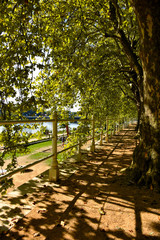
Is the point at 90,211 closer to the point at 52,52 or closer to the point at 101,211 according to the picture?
the point at 101,211

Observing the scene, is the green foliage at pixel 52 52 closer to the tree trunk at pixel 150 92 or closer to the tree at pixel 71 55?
the tree at pixel 71 55

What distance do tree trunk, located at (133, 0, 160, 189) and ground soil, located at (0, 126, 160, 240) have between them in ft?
1.34

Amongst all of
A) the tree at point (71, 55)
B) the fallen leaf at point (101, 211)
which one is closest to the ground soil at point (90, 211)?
the fallen leaf at point (101, 211)

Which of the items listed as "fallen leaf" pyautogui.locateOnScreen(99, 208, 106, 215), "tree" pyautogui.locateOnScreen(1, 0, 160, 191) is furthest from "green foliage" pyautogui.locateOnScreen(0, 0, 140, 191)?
"fallen leaf" pyautogui.locateOnScreen(99, 208, 106, 215)

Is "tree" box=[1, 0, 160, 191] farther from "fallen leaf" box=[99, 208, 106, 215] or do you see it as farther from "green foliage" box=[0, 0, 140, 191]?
"fallen leaf" box=[99, 208, 106, 215]

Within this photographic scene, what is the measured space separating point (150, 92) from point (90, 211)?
101 inches

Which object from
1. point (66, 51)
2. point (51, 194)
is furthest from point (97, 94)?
point (51, 194)

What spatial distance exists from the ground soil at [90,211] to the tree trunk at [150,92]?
1.34 ft

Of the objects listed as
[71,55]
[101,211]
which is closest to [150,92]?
[101,211]

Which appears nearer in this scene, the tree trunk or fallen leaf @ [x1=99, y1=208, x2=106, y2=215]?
fallen leaf @ [x1=99, y1=208, x2=106, y2=215]

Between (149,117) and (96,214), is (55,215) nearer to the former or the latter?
(96,214)

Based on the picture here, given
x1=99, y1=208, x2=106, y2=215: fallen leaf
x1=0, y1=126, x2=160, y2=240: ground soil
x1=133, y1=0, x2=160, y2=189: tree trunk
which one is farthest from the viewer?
x1=133, y1=0, x2=160, y2=189: tree trunk

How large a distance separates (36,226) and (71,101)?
6635mm

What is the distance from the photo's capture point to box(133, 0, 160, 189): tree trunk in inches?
136
